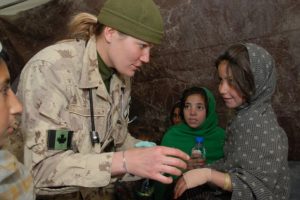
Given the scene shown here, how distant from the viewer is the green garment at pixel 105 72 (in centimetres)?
174

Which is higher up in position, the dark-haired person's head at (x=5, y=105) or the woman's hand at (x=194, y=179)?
the dark-haired person's head at (x=5, y=105)

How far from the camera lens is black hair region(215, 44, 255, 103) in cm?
187

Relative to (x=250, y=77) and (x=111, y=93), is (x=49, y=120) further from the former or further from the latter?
(x=250, y=77)

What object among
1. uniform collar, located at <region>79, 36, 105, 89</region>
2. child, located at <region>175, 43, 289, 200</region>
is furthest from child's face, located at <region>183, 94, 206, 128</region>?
uniform collar, located at <region>79, 36, 105, 89</region>

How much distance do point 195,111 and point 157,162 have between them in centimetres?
184

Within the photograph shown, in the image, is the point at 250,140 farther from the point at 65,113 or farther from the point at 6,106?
the point at 6,106

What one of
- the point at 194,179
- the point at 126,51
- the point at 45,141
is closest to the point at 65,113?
the point at 45,141

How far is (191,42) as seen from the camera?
3268 millimetres

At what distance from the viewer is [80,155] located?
4.61ft

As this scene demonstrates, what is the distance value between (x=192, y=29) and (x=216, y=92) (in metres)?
0.64

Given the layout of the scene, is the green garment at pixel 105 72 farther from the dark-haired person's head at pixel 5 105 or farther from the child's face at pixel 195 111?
the child's face at pixel 195 111

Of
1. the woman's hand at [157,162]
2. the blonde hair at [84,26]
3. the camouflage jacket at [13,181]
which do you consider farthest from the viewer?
the blonde hair at [84,26]

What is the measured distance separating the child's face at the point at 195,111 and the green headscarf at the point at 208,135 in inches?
2.1

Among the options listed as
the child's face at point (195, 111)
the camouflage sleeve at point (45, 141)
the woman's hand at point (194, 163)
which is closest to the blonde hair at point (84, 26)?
the camouflage sleeve at point (45, 141)
